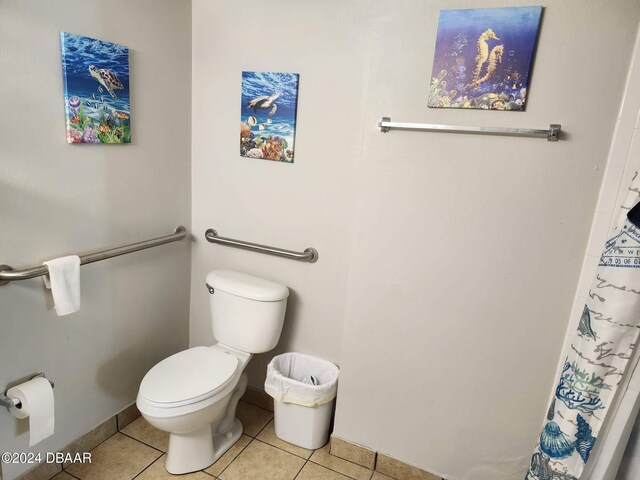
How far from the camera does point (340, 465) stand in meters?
1.89

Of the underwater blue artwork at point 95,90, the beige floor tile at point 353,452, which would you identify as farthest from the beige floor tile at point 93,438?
the underwater blue artwork at point 95,90

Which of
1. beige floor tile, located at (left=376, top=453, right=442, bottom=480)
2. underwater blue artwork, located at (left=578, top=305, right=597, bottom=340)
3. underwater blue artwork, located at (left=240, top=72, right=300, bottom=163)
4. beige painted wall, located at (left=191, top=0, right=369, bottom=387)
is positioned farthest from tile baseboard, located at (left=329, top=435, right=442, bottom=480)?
underwater blue artwork, located at (left=240, top=72, right=300, bottom=163)

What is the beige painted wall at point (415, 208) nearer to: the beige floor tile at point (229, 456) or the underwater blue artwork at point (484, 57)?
the underwater blue artwork at point (484, 57)

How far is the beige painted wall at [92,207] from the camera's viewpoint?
140 cm

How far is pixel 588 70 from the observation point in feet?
4.25

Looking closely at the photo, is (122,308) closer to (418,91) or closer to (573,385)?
(418,91)

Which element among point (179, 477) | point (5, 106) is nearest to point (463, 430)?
point (179, 477)

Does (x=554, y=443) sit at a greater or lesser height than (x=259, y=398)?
greater

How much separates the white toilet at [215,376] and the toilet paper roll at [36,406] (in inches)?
11.5

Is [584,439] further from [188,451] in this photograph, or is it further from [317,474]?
[188,451]

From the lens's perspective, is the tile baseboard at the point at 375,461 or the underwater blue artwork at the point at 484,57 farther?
the tile baseboard at the point at 375,461

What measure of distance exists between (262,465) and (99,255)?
1.13 meters

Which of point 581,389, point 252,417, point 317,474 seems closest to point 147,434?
point 252,417

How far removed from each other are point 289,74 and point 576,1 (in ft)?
3.48
